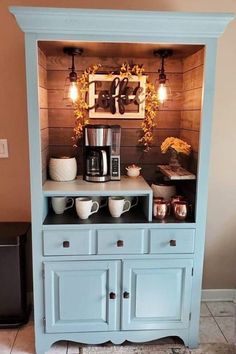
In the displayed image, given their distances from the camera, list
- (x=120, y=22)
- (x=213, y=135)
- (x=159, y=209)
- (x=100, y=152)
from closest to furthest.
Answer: (x=120, y=22) → (x=159, y=209) → (x=100, y=152) → (x=213, y=135)

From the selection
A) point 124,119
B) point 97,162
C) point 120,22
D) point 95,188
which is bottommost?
point 95,188

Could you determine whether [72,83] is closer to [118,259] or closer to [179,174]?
[179,174]

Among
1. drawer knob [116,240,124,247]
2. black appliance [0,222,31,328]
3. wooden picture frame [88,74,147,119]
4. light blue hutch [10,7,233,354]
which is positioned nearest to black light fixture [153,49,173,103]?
wooden picture frame [88,74,147,119]

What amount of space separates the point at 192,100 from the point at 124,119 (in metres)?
0.50

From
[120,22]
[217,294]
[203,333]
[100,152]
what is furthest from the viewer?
[217,294]

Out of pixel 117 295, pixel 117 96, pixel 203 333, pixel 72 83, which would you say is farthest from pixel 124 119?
pixel 203 333

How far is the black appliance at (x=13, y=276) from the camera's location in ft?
7.13

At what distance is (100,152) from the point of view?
211 centimetres

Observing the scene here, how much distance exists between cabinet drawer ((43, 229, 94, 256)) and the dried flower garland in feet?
2.39

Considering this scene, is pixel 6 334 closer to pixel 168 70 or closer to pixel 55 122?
pixel 55 122

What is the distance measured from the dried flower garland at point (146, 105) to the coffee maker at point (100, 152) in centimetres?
19

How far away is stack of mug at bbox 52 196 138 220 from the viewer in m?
1.97

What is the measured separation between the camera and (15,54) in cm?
222

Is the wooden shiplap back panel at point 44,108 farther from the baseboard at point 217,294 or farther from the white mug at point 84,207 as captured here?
the baseboard at point 217,294
